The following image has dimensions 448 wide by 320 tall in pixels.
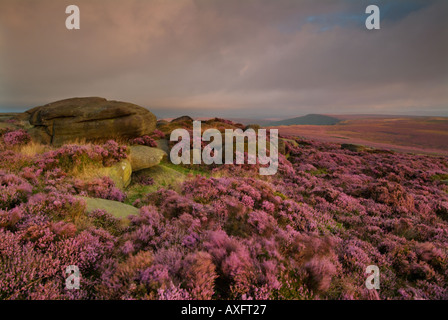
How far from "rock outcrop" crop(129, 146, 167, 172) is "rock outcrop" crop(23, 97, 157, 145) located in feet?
7.14

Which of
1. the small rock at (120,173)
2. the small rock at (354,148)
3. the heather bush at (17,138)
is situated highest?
the heather bush at (17,138)

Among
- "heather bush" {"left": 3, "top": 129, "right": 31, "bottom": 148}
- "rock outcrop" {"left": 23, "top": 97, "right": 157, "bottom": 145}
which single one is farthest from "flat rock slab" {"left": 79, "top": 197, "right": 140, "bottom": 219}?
"heather bush" {"left": 3, "top": 129, "right": 31, "bottom": 148}

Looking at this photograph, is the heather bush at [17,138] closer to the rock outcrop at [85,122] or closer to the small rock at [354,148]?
the rock outcrop at [85,122]

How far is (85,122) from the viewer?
12656 mm

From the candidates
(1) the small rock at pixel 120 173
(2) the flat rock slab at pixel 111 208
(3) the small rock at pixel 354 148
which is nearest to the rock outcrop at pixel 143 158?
(1) the small rock at pixel 120 173

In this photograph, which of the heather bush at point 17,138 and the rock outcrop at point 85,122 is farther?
the rock outcrop at point 85,122

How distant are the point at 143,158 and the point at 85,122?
5.18 m

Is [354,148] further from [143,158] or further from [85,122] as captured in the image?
[85,122]

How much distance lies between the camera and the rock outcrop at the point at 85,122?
12523 mm

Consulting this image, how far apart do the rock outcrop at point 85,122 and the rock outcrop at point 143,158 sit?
7.14 feet

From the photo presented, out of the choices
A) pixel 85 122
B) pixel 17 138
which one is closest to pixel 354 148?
pixel 85 122
